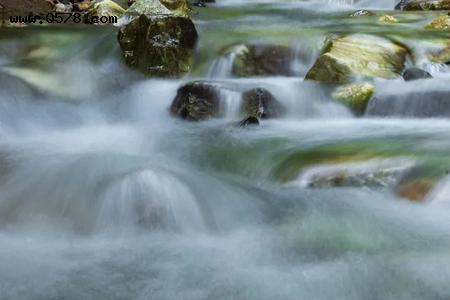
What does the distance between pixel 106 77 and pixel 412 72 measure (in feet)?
16.0

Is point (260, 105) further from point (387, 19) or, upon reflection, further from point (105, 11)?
point (105, 11)

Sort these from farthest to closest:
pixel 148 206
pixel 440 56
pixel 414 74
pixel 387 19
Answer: pixel 387 19
pixel 440 56
pixel 414 74
pixel 148 206

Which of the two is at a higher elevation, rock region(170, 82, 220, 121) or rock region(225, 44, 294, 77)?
rock region(225, 44, 294, 77)

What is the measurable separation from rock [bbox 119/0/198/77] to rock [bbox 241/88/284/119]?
1854 mm

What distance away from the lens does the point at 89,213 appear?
4.77m

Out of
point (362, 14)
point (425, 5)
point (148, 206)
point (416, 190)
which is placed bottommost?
point (148, 206)

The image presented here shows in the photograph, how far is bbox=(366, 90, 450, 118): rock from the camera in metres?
7.46

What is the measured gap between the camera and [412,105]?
7566 mm

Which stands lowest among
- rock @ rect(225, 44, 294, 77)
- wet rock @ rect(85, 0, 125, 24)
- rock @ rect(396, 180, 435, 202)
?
wet rock @ rect(85, 0, 125, 24)

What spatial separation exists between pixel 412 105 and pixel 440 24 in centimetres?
421

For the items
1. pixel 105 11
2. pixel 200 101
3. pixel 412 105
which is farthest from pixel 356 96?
pixel 105 11

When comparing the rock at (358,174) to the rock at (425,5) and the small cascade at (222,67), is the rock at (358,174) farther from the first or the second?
the rock at (425,5)

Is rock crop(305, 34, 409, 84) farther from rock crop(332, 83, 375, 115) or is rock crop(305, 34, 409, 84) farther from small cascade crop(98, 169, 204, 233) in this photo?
small cascade crop(98, 169, 204, 233)

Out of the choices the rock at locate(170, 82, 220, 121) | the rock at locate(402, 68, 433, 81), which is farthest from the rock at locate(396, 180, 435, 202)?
the rock at locate(402, 68, 433, 81)
